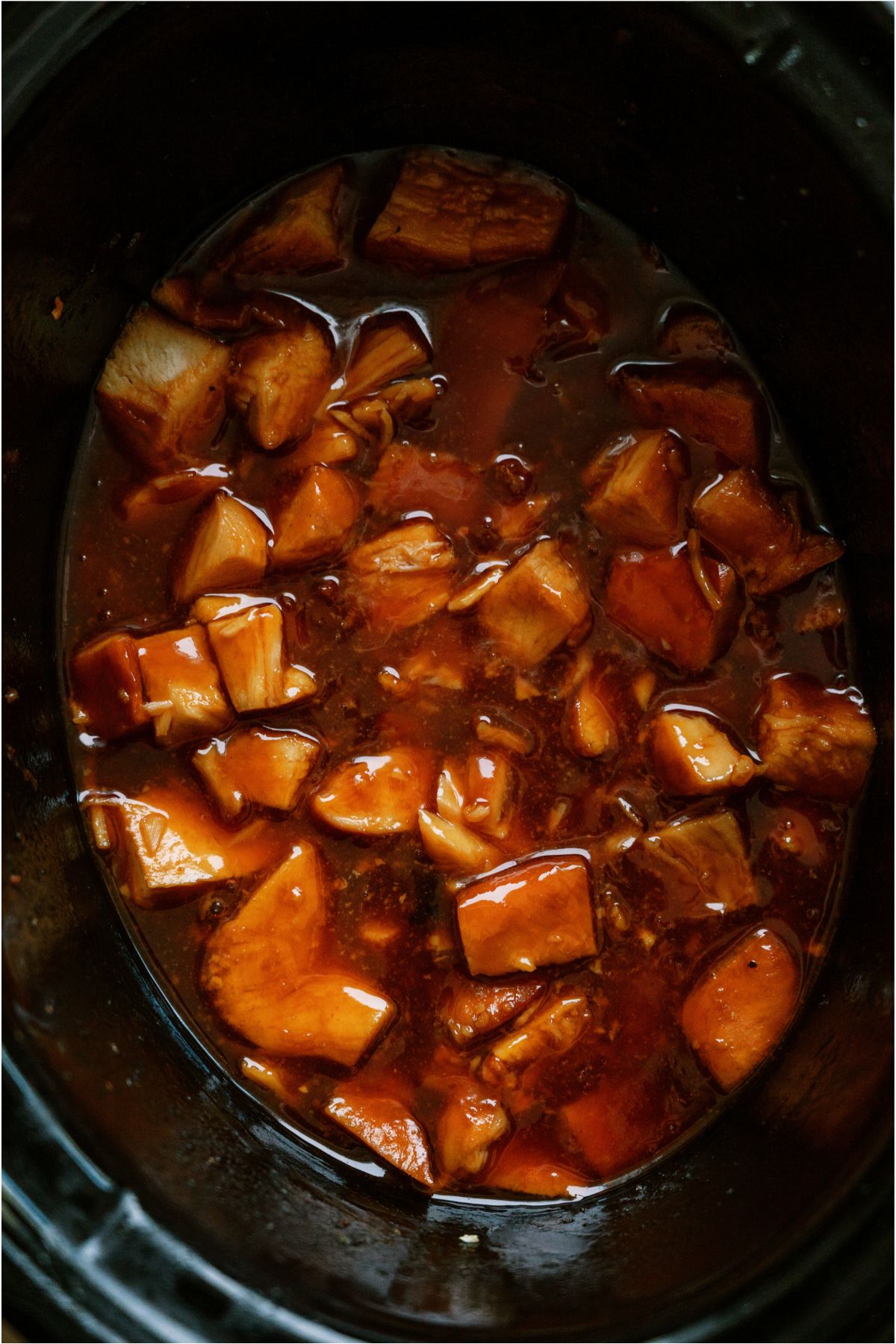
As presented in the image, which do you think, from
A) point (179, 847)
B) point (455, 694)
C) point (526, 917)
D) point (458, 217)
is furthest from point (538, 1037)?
point (458, 217)

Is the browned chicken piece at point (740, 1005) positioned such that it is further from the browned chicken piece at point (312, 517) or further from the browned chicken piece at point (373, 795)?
the browned chicken piece at point (312, 517)

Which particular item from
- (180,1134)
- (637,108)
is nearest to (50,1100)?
(180,1134)

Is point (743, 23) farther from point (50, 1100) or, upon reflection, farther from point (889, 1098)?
point (50, 1100)

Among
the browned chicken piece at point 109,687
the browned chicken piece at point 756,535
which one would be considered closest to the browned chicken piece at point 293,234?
the browned chicken piece at point 109,687

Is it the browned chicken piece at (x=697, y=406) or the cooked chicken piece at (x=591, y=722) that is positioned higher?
the browned chicken piece at (x=697, y=406)

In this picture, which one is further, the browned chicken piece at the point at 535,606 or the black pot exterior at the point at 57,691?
the browned chicken piece at the point at 535,606

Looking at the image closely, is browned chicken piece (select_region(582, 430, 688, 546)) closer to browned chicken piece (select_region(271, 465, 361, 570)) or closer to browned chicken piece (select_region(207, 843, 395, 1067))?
browned chicken piece (select_region(271, 465, 361, 570))

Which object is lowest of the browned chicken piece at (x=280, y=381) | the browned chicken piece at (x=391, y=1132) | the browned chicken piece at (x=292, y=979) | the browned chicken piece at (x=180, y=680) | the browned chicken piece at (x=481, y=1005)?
the browned chicken piece at (x=391, y=1132)
